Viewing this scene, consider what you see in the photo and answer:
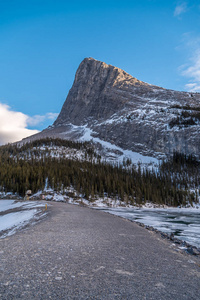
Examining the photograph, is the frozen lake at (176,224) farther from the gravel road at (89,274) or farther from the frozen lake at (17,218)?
the frozen lake at (17,218)

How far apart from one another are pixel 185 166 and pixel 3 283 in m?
168

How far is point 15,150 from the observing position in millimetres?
146625

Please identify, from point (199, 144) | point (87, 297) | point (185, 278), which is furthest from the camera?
point (199, 144)

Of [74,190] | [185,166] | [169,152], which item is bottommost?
[74,190]

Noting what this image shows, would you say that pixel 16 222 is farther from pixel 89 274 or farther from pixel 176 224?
pixel 176 224

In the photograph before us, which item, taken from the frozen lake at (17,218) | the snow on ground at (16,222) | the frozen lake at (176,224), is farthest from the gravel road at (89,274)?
the frozen lake at (176,224)

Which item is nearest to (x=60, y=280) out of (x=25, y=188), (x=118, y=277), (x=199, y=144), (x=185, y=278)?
(x=118, y=277)

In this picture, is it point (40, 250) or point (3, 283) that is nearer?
point (3, 283)

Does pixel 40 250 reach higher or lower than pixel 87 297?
lower

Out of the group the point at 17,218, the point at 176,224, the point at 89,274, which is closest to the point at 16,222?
the point at 17,218

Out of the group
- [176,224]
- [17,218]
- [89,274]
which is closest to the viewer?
[89,274]

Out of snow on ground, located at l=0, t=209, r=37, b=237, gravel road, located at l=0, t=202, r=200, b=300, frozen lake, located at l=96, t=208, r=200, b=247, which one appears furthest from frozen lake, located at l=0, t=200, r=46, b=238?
frozen lake, located at l=96, t=208, r=200, b=247

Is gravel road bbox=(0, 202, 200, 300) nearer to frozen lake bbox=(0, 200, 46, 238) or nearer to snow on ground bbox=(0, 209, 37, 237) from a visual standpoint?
frozen lake bbox=(0, 200, 46, 238)

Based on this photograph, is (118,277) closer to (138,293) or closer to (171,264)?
(138,293)
